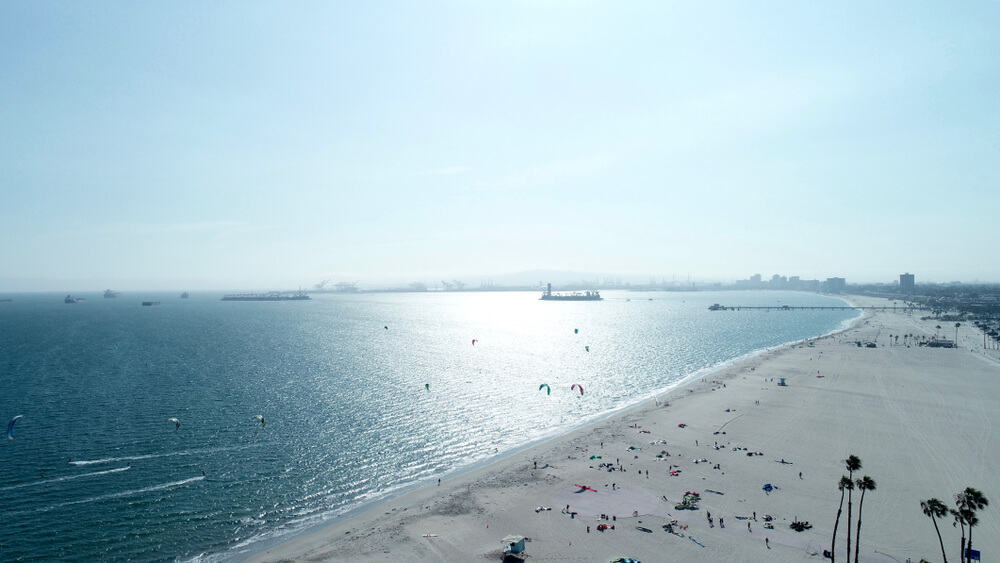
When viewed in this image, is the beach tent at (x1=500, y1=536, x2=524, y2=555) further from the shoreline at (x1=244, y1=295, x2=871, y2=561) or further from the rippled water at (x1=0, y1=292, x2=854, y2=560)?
the rippled water at (x1=0, y1=292, x2=854, y2=560)

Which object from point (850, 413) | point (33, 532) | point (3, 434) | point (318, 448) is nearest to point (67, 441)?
point (3, 434)

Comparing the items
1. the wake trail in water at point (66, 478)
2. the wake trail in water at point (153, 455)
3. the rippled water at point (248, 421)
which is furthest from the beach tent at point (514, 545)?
the wake trail in water at point (66, 478)

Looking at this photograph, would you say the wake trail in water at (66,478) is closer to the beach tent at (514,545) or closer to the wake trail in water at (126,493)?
the wake trail in water at (126,493)

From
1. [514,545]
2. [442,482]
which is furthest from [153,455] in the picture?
[514,545]

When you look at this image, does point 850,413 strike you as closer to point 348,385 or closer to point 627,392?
point 627,392

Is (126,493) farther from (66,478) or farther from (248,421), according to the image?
(248,421)

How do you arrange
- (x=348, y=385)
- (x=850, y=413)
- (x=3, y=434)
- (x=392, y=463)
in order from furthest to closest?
(x=348, y=385) → (x=850, y=413) → (x=3, y=434) → (x=392, y=463)
